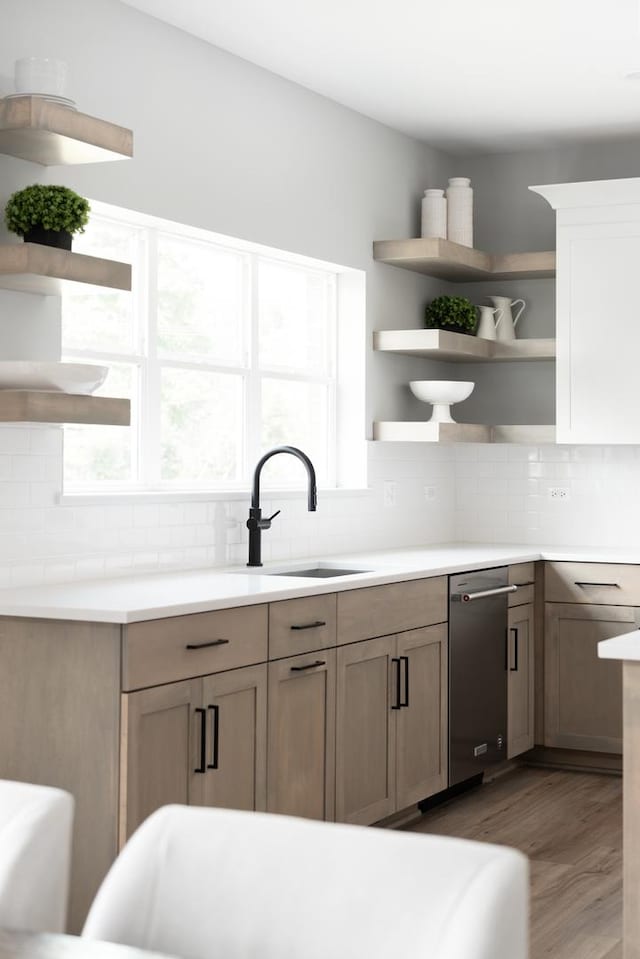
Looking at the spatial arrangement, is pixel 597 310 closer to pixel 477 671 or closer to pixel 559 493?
pixel 559 493

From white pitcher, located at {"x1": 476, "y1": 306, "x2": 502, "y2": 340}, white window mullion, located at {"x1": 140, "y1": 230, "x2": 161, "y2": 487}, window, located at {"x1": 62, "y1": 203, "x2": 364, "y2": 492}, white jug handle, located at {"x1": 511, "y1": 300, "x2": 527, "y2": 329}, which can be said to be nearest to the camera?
window, located at {"x1": 62, "y1": 203, "x2": 364, "y2": 492}

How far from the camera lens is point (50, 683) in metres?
3.14

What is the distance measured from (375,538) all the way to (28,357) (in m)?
2.23

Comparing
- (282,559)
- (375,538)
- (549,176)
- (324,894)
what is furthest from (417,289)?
(324,894)

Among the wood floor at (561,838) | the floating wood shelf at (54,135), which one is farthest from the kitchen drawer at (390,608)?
the floating wood shelf at (54,135)

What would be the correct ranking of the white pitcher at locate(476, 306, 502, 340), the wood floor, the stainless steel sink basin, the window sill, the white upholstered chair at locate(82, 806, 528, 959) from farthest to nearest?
the white pitcher at locate(476, 306, 502, 340) < the stainless steel sink basin < the window sill < the wood floor < the white upholstered chair at locate(82, 806, 528, 959)

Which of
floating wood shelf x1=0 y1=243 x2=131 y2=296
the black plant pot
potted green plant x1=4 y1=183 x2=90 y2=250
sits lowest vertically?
floating wood shelf x1=0 y1=243 x2=131 y2=296

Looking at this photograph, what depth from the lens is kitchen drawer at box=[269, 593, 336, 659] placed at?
11.9 ft

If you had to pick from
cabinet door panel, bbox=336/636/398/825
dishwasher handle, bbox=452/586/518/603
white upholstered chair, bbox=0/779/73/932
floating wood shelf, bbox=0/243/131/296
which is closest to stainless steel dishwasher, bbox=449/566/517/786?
dishwasher handle, bbox=452/586/518/603

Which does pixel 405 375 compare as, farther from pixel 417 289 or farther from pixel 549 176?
pixel 549 176

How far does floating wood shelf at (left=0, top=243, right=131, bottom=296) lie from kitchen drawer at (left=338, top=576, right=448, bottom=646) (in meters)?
1.22

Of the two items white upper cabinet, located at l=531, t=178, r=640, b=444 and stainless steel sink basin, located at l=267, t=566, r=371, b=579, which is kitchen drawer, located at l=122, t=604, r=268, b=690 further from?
white upper cabinet, located at l=531, t=178, r=640, b=444

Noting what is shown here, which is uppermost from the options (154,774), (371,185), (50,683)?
(371,185)

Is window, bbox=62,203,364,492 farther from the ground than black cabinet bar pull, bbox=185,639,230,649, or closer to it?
farther from the ground
